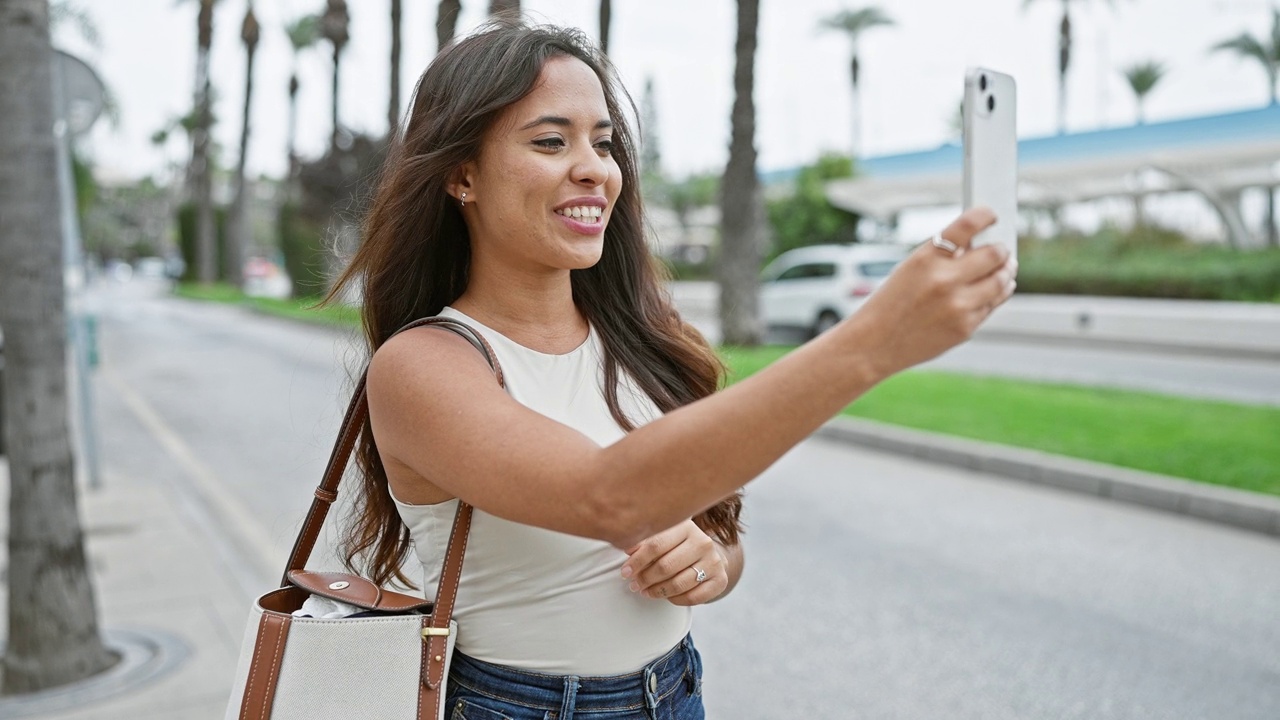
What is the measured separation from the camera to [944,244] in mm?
1088

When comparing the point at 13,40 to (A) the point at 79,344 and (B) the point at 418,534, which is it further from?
(A) the point at 79,344

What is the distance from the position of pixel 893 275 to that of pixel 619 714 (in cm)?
Answer: 79

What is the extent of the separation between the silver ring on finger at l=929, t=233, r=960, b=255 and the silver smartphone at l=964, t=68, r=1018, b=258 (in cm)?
2

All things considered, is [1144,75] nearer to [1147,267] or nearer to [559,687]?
[1147,267]

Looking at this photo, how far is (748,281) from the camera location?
15.6 meters

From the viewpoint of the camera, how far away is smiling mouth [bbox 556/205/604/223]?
1.64 m

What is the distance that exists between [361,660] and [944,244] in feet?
2.99

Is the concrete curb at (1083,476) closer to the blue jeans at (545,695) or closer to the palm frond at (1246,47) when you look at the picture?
the blue jeans at (545,695)

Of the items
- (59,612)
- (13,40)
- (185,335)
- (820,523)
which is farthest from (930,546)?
(185,335)

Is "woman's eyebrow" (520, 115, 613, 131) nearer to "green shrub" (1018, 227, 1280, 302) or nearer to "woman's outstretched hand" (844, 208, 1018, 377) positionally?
"woman's outstretched hand" (844, 208, 1018, 377)

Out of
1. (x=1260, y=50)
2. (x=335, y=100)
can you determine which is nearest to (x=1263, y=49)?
(x=1260, y=50)

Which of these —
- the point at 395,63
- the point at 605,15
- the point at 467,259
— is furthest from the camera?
the point at 395,63

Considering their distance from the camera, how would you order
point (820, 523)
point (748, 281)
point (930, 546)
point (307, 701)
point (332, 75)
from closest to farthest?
point (307, 701), point (930, 546), point (820, 523), point (748, 281), point (332, 75)

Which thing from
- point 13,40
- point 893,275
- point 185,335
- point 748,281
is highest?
point 13,40
